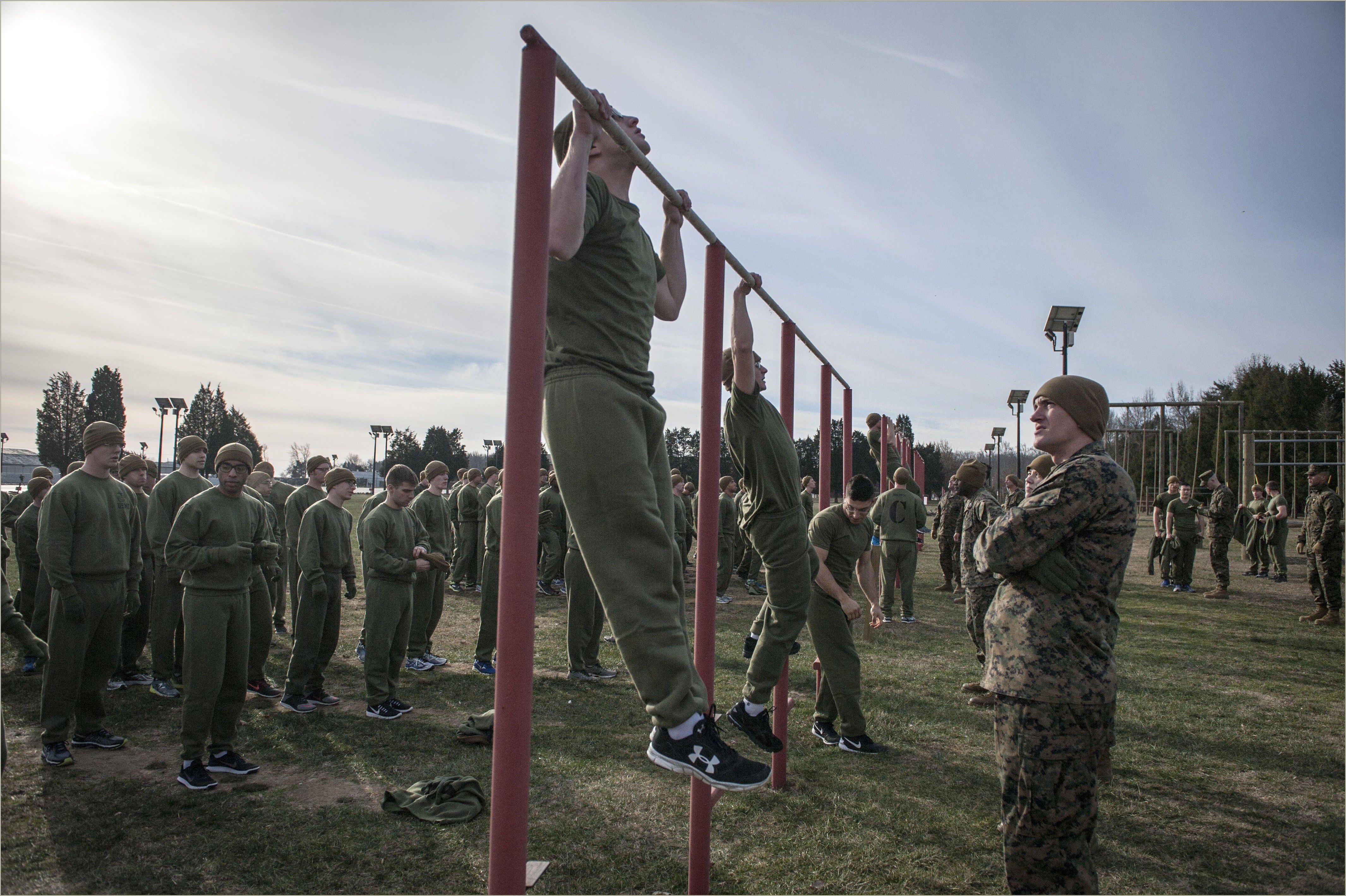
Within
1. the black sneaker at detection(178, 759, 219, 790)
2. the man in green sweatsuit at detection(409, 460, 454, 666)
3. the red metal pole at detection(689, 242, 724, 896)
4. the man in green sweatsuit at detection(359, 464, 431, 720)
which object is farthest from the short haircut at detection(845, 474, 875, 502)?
the black sneaker at detection(178, 759, 219, 790)

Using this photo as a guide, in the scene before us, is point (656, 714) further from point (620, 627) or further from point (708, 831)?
point (708, 831)

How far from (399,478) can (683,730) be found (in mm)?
6281

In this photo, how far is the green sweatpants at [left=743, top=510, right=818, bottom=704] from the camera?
4.19 m

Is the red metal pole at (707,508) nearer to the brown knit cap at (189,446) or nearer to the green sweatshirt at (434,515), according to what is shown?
the brown knit cap at (189,446)

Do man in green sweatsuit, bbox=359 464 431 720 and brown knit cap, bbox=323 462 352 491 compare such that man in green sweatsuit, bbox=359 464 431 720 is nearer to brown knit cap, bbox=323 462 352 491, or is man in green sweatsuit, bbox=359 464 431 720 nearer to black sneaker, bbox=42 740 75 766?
brown knit cap, bbox=323 462 352 491

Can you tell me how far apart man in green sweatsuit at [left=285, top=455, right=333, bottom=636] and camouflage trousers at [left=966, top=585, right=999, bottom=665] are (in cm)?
705

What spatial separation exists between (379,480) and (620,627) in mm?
114606

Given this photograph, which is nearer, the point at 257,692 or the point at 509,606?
the point at 509,606

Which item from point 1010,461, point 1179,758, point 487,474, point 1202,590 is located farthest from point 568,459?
point 1010,461

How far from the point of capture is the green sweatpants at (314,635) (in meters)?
7.08

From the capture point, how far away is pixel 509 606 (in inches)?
70.7

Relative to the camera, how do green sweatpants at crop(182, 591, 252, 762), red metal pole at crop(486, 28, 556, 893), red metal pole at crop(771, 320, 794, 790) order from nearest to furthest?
red metal pole at crop(486, 28, 556, 893) → red metal pole at crop(771, 320, 794, 790) → green sweatpants at crop(182, 591, 252, 762)

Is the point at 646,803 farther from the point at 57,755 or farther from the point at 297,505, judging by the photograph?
the point at 297,505

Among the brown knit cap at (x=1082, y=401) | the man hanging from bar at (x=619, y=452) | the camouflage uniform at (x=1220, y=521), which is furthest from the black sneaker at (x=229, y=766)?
the camouflage uniform at (x=1220, y=521)
